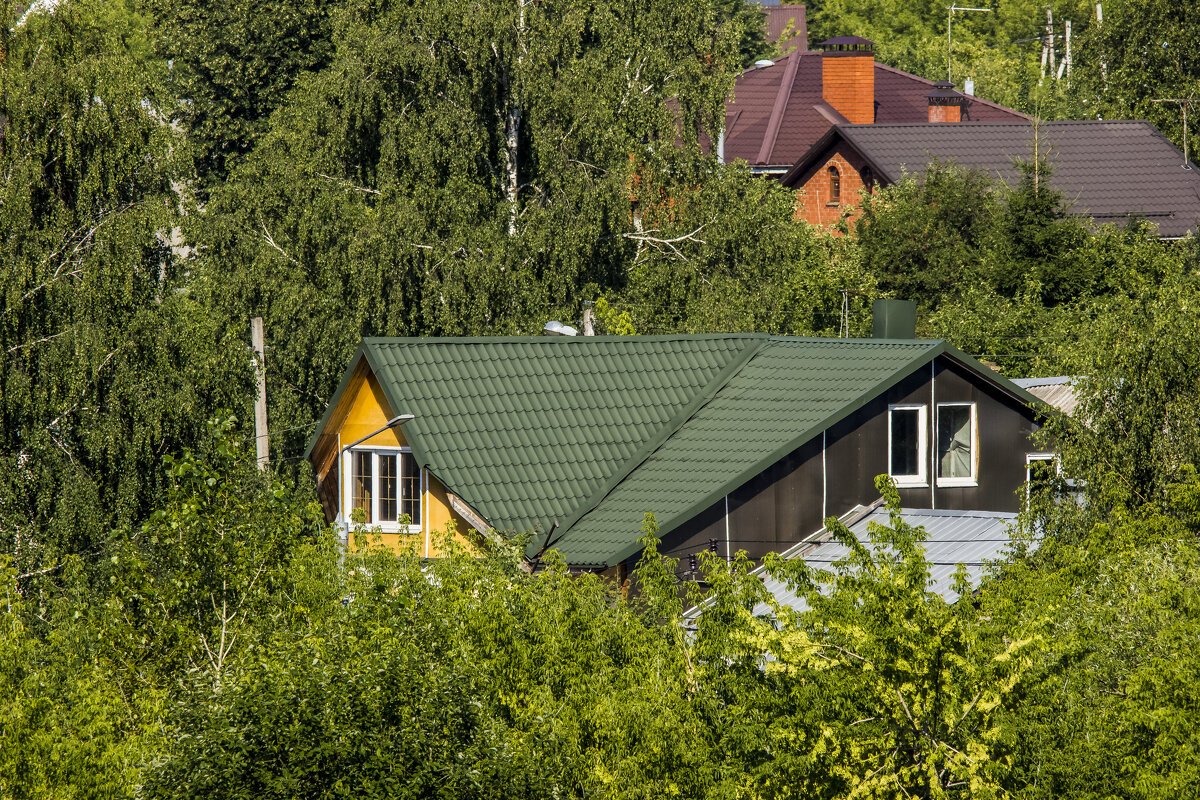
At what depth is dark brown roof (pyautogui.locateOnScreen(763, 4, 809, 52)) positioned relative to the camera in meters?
93.9

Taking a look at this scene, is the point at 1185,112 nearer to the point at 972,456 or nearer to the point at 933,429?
the point at 972,456

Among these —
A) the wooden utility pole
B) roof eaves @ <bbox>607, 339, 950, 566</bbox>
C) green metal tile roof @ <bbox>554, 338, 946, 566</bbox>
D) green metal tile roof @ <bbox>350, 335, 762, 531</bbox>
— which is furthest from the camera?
the wooden utility pole

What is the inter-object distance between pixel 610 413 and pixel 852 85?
134ft

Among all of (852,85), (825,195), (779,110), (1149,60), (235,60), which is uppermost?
(1149,60)

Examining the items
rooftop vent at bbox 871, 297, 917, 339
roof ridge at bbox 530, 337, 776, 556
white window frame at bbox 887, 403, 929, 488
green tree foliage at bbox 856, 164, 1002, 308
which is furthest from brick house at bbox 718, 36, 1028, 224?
white window frame at bbox 887, 403, 929, 488

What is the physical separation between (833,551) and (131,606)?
31.1ft

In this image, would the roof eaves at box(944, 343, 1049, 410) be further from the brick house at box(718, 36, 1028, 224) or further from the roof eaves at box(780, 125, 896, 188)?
the brick house at box(718, 36, 1028, 224)

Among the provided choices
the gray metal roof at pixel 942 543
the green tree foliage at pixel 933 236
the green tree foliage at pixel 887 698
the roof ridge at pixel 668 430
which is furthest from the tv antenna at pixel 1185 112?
the green tree foliage at pixel 887 698

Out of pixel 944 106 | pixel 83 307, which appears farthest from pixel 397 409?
pixel 944 106

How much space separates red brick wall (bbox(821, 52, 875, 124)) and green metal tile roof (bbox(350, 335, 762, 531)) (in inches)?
1508

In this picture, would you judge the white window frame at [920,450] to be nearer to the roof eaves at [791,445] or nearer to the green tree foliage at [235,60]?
the roof eaves at [791,445]

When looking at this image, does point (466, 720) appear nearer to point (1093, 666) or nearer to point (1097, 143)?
point (1093, 666)

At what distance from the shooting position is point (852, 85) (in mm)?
61156

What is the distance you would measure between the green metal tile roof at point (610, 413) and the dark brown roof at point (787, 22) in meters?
72.1
